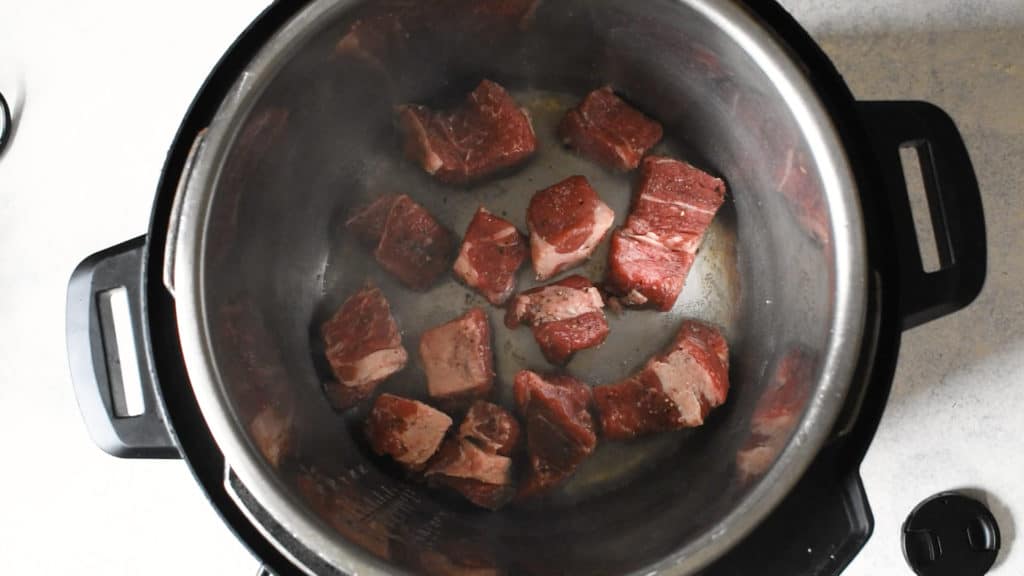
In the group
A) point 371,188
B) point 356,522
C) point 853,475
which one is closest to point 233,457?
point 356,522

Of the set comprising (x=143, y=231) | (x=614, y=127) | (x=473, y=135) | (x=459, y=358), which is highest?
(x=143, y=231)

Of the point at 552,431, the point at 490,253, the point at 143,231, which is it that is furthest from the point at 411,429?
the point at 143,231

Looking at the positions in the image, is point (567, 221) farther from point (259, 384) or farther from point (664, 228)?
point (259, 384)

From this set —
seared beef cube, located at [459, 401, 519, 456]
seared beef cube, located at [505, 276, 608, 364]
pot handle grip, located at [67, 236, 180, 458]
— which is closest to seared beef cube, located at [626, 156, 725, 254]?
seared beef cube, located at [505, 276, 608, 364]

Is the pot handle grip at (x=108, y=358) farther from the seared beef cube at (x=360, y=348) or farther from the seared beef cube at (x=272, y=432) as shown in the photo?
the seared beef cube at (x=360, y=348)

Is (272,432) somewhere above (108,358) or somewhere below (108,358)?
below

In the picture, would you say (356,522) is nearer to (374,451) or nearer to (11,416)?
(374,451)
